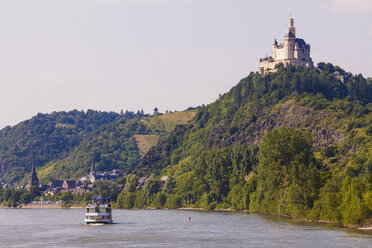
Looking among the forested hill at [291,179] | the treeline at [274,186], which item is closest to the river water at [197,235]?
the treeline at [274,186]

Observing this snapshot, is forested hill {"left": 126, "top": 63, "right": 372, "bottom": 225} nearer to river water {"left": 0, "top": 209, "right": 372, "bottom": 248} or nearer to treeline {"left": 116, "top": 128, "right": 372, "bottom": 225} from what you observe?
treeline {"left": 116, "top": 128, "right": 372, "bottom": 225}

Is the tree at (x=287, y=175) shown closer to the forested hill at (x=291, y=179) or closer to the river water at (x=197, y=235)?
the forested hill at (x=291, y=179)

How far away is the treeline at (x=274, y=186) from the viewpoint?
314ft

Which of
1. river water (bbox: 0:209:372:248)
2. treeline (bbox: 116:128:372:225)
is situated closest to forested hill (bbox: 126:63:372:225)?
treeline (bbox: 116:128:372:225)

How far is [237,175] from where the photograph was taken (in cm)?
15975

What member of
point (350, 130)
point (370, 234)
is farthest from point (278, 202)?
point (350, 130)

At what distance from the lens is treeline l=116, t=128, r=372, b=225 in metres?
95.8

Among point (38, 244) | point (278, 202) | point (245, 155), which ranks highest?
point (245, 155)

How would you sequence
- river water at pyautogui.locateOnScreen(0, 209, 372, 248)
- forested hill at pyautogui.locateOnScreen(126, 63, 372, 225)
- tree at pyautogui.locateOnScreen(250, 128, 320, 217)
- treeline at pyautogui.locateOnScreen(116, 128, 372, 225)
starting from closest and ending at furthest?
river water at pyautogui.locateOnScreen(0, 209, 372, 248) → treeline at pyautogui.locateOnScreen(116, 128, 372, 225) → forested hill at pyautogui.locateOnScreen(126, 63, 372, 225) → tree at pyautogui.locateOnScreen(250, 128, 320, 217)

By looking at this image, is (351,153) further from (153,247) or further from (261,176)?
(153,247)

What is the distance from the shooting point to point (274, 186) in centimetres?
12375

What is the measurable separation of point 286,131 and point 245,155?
32193 millimetres

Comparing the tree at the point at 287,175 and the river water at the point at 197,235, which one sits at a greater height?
the tree at the point at 287,175

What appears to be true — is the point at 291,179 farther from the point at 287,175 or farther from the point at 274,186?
the point at 274,186
